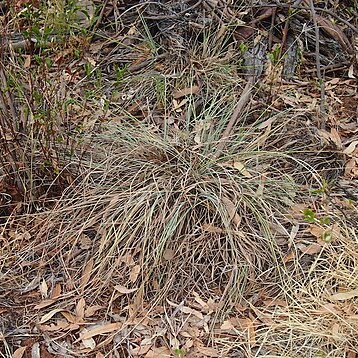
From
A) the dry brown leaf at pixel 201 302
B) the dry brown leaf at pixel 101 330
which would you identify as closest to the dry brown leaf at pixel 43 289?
the dry brown leaf at pixel 101 330

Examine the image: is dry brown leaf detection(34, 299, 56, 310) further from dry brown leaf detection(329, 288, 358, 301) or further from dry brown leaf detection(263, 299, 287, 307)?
dry brown leaf detection(329, 288, 358, 301)

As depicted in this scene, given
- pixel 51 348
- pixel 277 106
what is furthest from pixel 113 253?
pixel 277 106

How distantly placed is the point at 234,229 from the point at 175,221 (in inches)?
9.1

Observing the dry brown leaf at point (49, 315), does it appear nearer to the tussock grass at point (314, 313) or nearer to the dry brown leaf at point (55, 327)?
the dry brown leaf at point (55, 327)

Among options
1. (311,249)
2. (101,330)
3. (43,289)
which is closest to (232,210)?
(311,249)

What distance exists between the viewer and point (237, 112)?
310 centimetres

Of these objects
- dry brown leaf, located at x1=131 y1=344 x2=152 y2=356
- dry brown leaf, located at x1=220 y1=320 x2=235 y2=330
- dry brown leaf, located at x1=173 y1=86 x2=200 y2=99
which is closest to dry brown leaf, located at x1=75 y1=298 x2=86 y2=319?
dry brown leaf, located at x1=131 y1=344 x2=152 y2=356

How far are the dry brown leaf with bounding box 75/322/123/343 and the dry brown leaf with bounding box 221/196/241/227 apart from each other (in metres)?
0.59

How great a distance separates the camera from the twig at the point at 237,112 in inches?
114

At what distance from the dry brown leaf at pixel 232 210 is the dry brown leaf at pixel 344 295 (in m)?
0.46

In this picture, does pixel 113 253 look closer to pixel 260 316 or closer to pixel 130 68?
pixel 260 316

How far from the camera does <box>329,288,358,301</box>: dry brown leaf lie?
2346mm

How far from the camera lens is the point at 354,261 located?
2490 millimetres

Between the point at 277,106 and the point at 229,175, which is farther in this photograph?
the point at 277,106
